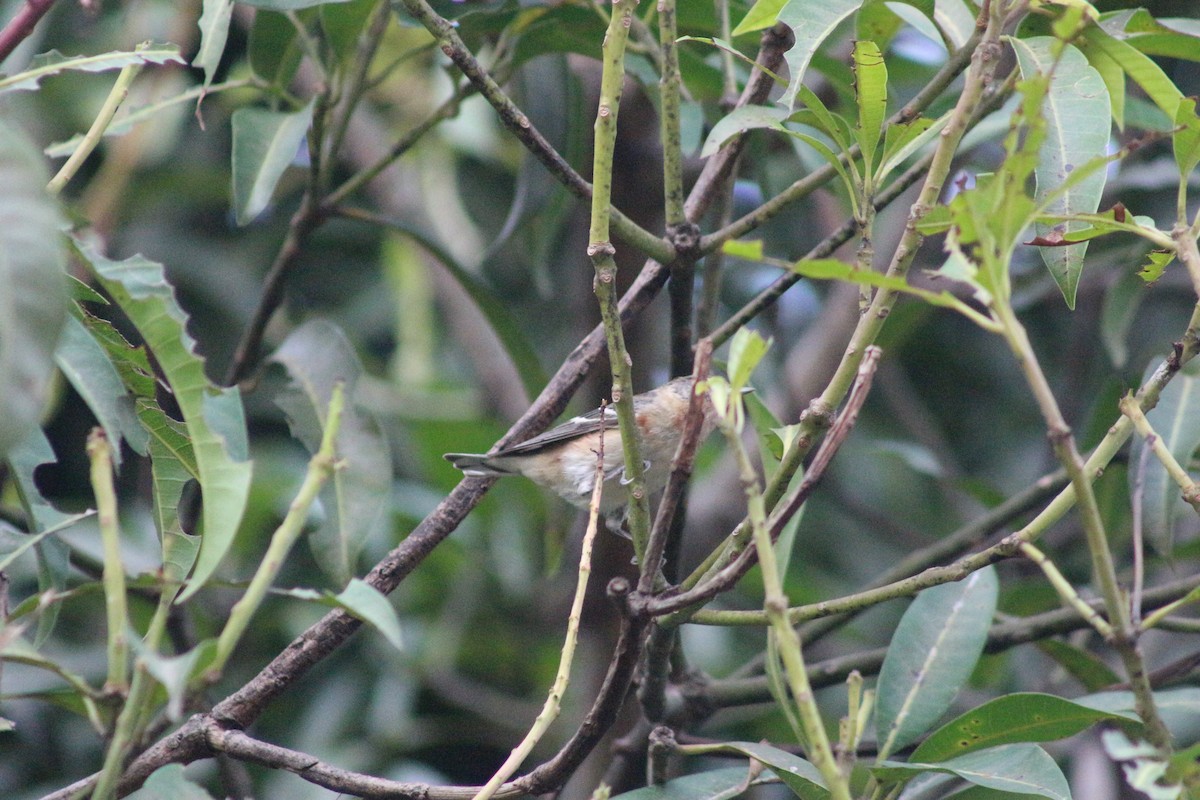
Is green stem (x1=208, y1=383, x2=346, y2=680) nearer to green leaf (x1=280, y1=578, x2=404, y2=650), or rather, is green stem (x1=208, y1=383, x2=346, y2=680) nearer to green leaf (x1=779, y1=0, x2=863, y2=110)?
green leaf (x1=280, y1=578, x2=404, y2=650)

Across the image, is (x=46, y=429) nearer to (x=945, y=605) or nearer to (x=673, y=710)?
(x=673, y=710)

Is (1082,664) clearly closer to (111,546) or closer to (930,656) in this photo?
(930,656)

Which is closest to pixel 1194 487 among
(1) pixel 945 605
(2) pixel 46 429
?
(1) pixel 945 605

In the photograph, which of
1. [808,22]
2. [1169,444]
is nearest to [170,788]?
[808,22]

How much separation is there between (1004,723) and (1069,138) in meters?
1.17

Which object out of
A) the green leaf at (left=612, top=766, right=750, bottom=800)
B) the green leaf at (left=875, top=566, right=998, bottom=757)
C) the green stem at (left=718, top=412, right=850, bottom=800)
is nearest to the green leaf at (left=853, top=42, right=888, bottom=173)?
the green stem at (left=718, top=412, right=850, bottom=800)

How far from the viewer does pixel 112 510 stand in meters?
1.39

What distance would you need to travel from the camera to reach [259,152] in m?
3.04

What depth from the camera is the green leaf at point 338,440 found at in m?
2.70

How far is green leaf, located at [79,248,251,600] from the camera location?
5.49 ft

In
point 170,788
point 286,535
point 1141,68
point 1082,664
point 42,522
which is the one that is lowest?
point 1082,664

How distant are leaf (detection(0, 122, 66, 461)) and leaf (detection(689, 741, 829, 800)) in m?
1.37

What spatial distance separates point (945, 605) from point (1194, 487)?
1.04 metres

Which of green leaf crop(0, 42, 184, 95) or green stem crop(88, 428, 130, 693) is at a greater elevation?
green leaf crop(0, 42, 184, 95)
